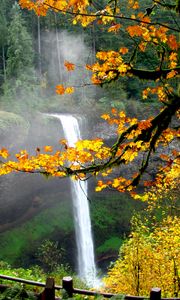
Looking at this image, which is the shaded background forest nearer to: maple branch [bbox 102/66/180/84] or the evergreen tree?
the evergreen tree

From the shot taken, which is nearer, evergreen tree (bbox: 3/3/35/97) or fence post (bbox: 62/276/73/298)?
fence post (bbox: 62/276/73/298)

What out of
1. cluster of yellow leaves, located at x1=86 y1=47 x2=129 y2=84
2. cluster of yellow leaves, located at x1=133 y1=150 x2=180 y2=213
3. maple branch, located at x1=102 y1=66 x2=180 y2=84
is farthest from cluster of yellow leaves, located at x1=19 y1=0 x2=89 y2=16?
cluster of yellow leaves, located at x1=133 y1=150 x2=180 y2=213

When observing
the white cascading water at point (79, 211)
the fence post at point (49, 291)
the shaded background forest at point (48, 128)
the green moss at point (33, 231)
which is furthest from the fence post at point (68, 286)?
the white cascading water at point (79, 211)

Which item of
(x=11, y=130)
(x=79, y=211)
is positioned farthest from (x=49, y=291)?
(x=79, y=211)

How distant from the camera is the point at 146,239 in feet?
46.2

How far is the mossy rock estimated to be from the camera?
23.8 metres

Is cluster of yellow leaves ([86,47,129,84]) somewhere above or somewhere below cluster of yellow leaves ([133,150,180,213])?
above

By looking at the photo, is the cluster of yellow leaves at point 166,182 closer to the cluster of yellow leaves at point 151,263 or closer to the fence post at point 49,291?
the cluster of yellow leaves at point 151,263

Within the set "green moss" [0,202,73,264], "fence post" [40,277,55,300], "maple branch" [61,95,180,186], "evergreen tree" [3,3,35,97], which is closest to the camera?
"fence post" [40,277,55,300]

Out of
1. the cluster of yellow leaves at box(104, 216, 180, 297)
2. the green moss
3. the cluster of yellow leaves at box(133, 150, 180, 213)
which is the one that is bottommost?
the green moss

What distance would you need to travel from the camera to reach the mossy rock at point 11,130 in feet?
78.2

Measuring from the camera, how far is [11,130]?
24.3 metres

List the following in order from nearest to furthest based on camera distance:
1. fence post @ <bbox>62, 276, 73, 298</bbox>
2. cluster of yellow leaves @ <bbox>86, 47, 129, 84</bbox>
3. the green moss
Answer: fence post @ <bbox>62, 276, 73, 298</bbox>, cluster of yellow leaves @ <bbox>86, 47, 129, 84</bbox>, the green moss

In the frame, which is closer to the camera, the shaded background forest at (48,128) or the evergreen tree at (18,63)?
the shaded background forest at (48,128)
